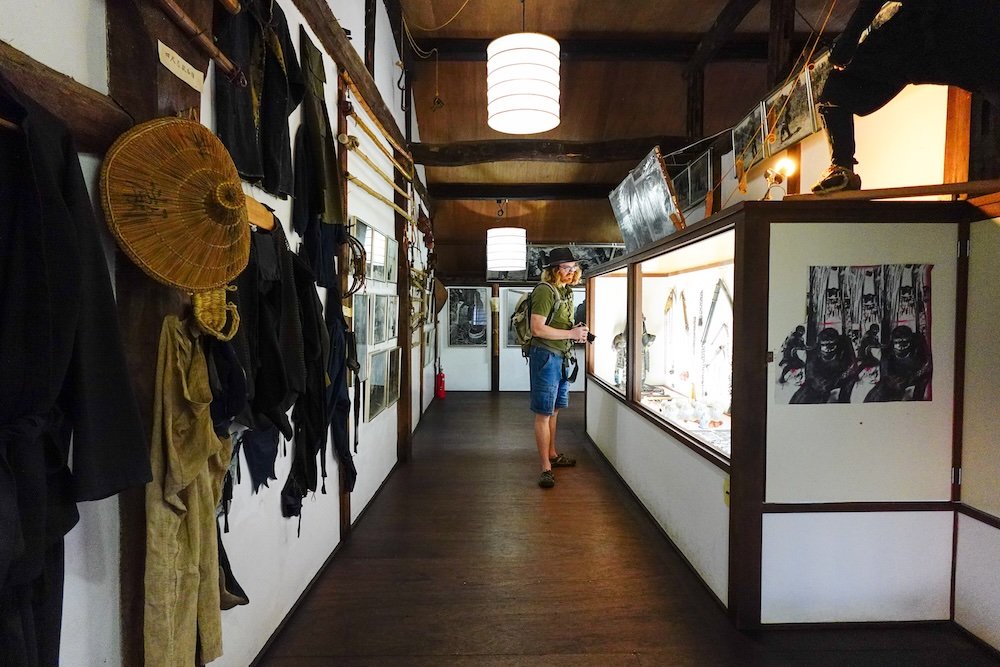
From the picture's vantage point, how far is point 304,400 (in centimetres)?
213

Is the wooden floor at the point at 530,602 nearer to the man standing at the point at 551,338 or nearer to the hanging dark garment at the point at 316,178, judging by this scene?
the man standing at the point at 551,338

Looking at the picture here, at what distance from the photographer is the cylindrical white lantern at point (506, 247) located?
6.12m

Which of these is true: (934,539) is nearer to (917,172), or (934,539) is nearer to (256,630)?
(917,172)

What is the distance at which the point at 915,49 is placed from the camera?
4.58 feet

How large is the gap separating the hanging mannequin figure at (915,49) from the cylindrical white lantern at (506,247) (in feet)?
14.9

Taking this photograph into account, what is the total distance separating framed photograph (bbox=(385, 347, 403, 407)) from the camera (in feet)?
12.6

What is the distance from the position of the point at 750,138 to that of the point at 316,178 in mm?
2538

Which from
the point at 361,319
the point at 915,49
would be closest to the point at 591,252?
the point at 361,319

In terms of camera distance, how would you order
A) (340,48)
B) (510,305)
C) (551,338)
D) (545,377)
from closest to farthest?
(340,48) < (551,338) < (545,377) < (510,305)

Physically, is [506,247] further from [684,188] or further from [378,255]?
[378,255]

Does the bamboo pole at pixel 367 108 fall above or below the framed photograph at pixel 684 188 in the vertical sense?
above

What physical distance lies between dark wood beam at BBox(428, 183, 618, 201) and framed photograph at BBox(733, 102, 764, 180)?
3828mm

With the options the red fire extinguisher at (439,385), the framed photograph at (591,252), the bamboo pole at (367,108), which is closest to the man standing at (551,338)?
the bamboo pole at (367,108)

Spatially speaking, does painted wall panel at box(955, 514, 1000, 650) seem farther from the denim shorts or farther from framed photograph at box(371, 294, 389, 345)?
framed photograph at box(371, 294, 389, 345)
